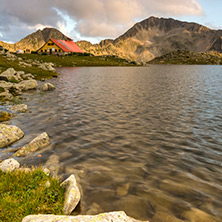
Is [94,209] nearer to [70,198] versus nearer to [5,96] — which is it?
[70,198]

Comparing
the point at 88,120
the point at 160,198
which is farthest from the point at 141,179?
the point at 88,120

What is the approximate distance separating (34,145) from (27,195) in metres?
4.31

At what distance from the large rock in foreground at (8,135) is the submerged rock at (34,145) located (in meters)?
1.53

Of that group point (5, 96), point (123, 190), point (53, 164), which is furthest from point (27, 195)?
point (5, 96)

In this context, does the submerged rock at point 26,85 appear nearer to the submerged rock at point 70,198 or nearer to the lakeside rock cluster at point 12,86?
the lakeside rock cluster at point 12,86

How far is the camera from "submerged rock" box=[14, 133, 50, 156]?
8.60 metres

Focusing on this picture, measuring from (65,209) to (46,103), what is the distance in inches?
622

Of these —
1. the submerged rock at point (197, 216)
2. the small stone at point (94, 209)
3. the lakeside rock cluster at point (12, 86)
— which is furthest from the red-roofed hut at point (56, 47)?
the submerged rock at point (197, 216)

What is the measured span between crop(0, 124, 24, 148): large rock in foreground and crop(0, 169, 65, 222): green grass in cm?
376

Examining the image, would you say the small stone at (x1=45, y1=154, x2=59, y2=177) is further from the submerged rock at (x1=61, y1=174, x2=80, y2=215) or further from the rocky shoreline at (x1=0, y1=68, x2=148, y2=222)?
the submerged rock at (x1=61, y1=174, x2=80, y2=215)

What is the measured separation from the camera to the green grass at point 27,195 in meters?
4.62

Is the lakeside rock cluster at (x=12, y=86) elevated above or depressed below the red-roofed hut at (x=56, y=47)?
below

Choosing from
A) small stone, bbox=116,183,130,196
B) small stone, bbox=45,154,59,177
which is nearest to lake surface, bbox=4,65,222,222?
small stone, bbox=116,183,130,196

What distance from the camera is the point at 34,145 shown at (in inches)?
359
